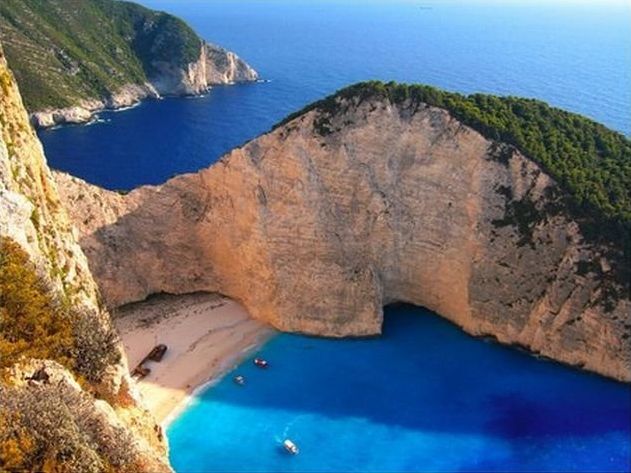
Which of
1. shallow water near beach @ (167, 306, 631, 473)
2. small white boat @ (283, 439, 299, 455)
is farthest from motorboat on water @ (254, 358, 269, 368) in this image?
small white boat @ (283, 439, 299, 455)

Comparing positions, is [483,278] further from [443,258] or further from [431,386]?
[431,386]

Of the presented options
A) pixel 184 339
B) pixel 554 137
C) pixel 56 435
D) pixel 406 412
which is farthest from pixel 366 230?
pixel 56 435

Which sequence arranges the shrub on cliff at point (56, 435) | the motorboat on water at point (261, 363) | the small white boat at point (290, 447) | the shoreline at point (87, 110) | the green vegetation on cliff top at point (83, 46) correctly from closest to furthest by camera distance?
the shrub on cliff at point (56, 435), the small white boat at point (290, 447), the motorboat on water at point (261, 363), the shoreline at point (87, 110), the green vegetation on cliff top at point (83, 46)

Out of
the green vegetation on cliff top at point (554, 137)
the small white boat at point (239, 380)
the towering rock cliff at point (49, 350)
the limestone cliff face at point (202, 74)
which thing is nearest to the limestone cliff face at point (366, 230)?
the green vegetation on cliff top at point (554, 137)

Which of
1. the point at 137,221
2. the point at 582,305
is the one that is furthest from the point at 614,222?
the point at 137,221

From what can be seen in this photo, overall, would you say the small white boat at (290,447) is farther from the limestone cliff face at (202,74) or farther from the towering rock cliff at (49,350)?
the limestone cliff face at (202,74)

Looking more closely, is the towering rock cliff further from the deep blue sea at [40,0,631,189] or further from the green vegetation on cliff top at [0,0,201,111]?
the green vegetation on cliff top at [0,0,201,111]

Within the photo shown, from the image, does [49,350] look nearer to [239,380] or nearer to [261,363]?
[239,380]
